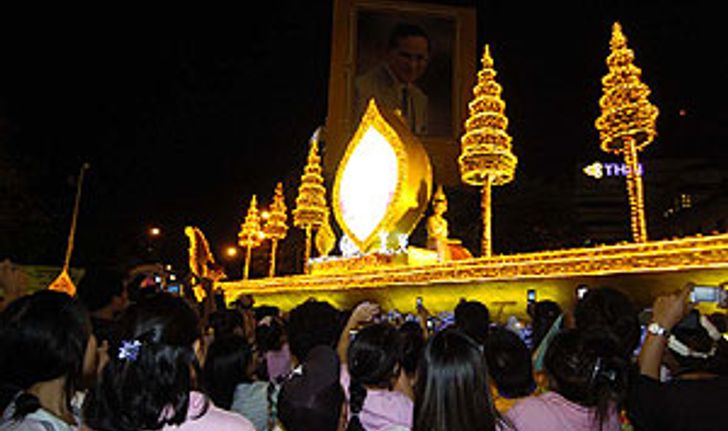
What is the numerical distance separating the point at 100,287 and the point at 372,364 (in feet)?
7.92

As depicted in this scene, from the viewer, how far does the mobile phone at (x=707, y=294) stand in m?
2.71

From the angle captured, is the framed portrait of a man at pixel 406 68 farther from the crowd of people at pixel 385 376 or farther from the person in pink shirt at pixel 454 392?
the person in pink shirt at pixel 454 392

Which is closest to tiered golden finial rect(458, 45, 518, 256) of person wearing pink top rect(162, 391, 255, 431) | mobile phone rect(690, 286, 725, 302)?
mobile phone rect(690, 286, 725, 302)

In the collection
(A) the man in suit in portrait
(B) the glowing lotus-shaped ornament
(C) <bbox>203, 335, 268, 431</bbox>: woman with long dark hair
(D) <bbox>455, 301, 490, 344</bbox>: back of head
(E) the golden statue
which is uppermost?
(A) the man in suit in portrait

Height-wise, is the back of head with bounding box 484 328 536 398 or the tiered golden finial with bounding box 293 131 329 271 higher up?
the tiered golden finial with bounding box 293 131 329 271

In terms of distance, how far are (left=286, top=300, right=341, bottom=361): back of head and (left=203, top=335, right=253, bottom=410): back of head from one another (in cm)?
55

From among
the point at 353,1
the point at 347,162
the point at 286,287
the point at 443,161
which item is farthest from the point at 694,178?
the point at 286,287

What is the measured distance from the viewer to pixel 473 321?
13.9 ft

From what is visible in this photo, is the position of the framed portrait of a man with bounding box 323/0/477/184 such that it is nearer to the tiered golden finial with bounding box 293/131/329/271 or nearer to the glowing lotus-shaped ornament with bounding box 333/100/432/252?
the tiered golden finial with bounding box 293/131/329/271

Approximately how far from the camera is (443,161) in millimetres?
28719

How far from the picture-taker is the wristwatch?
2.41 meters

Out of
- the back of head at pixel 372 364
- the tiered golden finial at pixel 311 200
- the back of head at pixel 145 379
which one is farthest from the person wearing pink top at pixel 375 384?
the tiered golden finial at pixel 311 200

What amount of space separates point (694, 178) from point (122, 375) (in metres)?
35.6

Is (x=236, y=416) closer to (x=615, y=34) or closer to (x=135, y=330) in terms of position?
(x=135, y=330)
